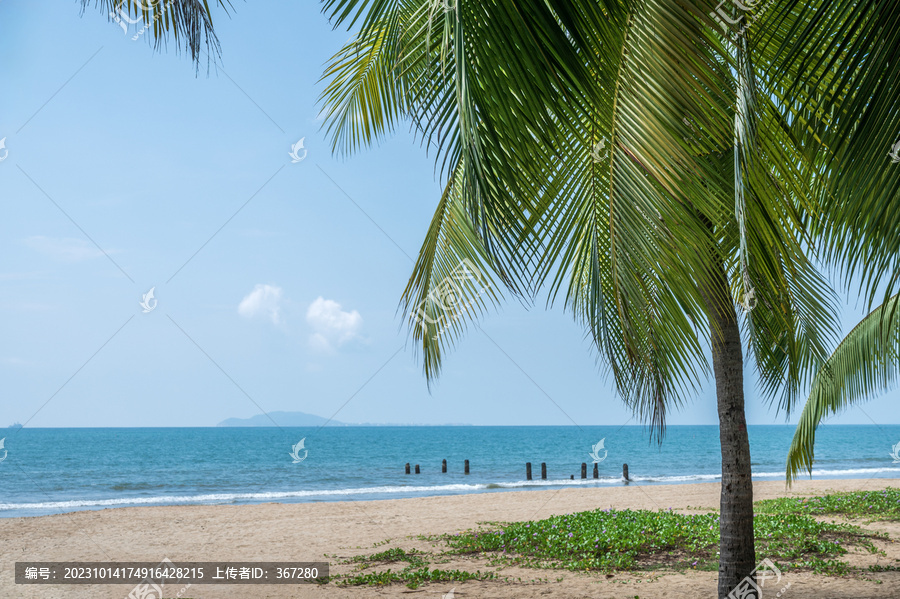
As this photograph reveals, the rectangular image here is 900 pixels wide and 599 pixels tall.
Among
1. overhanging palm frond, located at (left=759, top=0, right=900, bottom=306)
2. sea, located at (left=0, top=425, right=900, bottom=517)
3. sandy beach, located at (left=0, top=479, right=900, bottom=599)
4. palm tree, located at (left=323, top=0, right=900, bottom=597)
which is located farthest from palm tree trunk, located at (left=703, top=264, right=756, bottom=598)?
sea, located at (left=0, top=425, right=900, bottom=517)

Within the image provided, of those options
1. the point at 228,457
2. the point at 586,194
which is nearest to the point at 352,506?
the point at 586,194

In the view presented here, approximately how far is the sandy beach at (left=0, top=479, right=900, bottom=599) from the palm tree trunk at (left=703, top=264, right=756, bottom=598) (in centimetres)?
121

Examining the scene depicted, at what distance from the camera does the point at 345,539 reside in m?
10.6

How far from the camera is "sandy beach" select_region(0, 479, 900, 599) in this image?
621cm

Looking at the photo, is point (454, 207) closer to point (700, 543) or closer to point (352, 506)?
point (700, 543)

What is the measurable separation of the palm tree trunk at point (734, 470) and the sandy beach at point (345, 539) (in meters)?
1.21

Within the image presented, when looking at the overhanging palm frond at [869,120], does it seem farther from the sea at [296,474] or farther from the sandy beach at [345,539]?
the sea at [296,474]

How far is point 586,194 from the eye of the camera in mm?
2920

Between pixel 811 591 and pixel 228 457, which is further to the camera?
pixel 228 457

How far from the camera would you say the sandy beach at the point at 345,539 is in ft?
20.4

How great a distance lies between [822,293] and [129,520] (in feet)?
49.4

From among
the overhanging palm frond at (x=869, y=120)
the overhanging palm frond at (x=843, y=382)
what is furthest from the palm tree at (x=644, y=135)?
the overhanging palm frond at (x=843, y=382)

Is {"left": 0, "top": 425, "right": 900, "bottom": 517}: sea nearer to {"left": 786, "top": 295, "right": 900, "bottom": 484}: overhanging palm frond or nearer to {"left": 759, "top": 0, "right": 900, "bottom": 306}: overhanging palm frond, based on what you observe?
{"left": 786, "top": 295, "right": 900, "bottom": 484}: overhanging palm frond

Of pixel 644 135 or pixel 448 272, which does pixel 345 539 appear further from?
pixel 644 135
